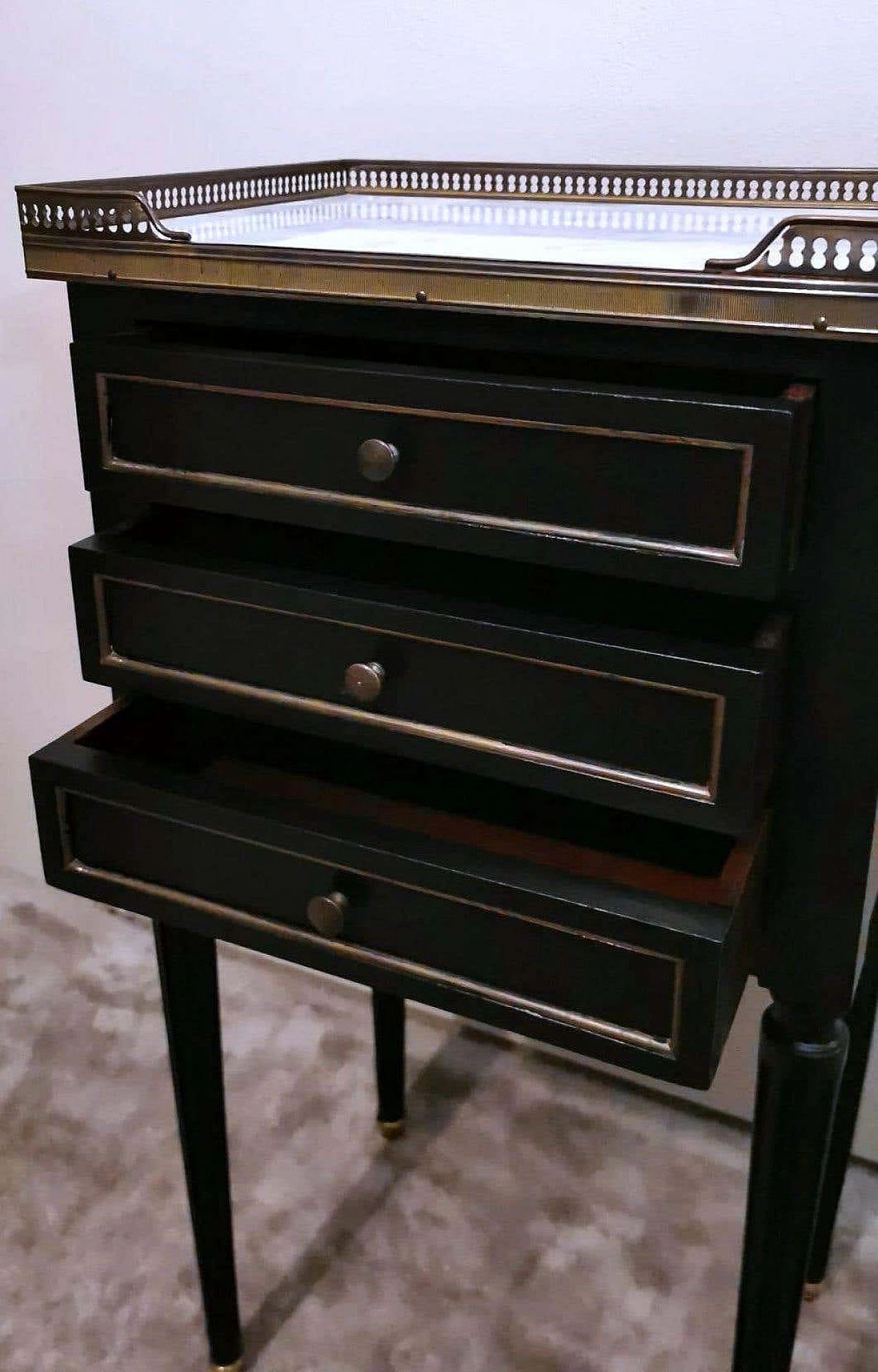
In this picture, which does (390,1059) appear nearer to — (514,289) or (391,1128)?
(391,1128)

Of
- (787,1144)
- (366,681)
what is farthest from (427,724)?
(787,1144)

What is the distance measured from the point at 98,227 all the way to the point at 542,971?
515 millimetres

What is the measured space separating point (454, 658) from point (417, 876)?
0.41 ft

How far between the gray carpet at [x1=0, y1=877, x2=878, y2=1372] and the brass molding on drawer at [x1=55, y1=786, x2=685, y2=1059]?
520 millimetres

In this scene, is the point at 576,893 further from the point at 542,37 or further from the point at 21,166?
the point at 21,166

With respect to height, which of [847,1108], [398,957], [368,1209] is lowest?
[368,1209]

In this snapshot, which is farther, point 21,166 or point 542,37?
point 21,166

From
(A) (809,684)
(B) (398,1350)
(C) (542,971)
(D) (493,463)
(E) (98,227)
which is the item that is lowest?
(B) (398,1350)

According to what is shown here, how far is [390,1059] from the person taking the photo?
131 cm

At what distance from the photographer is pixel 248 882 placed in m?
0.80

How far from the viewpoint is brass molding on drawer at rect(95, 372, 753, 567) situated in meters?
0.65

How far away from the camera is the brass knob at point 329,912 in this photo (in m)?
0.76

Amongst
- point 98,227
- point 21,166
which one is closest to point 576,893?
point 98,227

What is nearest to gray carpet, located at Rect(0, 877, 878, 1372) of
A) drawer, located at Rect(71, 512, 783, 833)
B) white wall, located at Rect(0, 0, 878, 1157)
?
white wall, located at Rect(0, 0, 878, 1157)
